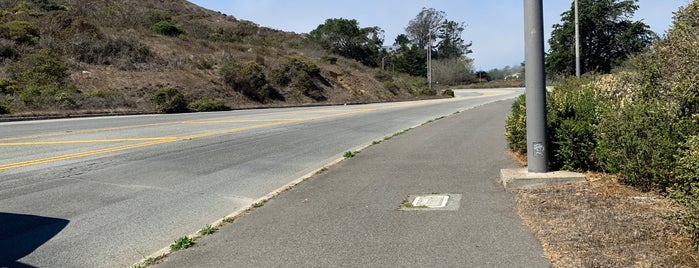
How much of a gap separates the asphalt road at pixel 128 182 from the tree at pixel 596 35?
52914 mm

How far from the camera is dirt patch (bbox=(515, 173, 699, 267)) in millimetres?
4152

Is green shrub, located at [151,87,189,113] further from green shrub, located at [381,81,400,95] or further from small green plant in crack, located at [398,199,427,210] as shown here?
green shrub, located at [381,81,400,95]

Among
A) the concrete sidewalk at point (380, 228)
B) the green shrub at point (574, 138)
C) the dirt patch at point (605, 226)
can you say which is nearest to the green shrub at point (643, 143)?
the dirt patch at point (605, 226)

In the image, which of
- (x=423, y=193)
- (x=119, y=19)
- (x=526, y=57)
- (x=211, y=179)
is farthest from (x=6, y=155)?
(x=119, y=19)

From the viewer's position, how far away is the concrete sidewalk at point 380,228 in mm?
4652

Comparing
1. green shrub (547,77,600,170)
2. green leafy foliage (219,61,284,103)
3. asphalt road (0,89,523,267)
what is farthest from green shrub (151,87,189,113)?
green shrub (547,77,600,170)

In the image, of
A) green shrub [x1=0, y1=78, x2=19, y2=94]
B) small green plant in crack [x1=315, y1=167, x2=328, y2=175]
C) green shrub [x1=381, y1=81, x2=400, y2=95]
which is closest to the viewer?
small green plant in crack [x1=315, y1=167, x2=328, y2=175]

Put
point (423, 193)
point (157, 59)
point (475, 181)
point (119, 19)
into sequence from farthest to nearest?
point (119, 19)
point (157, 59)
point (475, 181)
point (423, 193)

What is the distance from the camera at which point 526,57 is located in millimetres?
7551

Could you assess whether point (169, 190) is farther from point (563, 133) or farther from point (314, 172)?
point (563, 133)

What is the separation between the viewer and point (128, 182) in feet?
29.3

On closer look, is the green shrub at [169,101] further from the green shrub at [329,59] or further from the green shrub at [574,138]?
the green shrub at [329,59]

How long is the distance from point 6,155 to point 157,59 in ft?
112

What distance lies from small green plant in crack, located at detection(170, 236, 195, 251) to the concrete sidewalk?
0.10 metres
